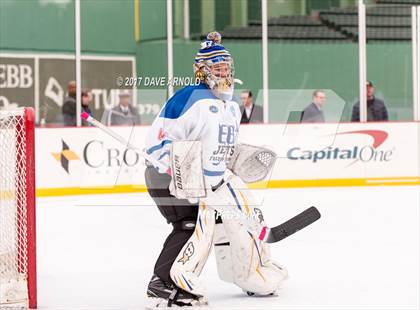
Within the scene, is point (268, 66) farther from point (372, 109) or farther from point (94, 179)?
point (94, 179)

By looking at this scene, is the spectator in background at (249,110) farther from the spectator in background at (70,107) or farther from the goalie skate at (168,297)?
the goalie skate at (168,297)

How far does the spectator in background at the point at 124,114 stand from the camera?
9.71m

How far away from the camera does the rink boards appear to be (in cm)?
911

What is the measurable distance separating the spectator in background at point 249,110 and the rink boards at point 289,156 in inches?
4.6

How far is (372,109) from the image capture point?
10609 millimetres

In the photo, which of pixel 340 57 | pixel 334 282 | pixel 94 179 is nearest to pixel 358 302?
pixel 334 282

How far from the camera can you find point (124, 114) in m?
9.75

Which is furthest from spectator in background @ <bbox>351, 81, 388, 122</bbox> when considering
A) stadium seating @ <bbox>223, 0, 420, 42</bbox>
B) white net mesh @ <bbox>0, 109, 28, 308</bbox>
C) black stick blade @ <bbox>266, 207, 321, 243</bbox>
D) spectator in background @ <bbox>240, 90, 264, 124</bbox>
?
white net mesh @ <bbox>0, 109, 28, 308</bbox>

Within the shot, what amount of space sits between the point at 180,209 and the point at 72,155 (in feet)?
17.9

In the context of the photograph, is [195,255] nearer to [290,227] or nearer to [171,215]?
[171,215]

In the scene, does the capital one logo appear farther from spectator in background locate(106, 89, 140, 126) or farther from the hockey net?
the hockey net

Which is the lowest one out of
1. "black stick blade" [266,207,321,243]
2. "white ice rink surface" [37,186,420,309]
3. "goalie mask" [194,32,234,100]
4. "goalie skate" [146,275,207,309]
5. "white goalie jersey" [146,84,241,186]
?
"white ice rink surface" [37,186,420,309]

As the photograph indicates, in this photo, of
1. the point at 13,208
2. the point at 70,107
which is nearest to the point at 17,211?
the point at 13,208

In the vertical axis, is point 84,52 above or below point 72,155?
above
